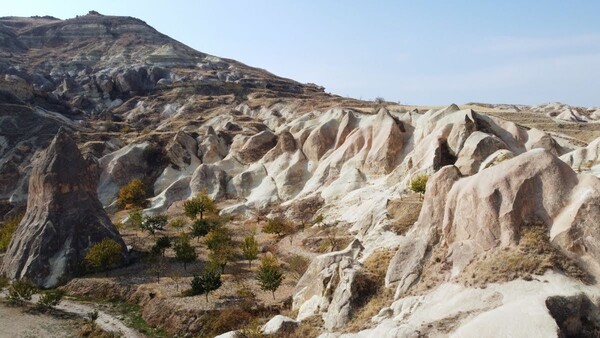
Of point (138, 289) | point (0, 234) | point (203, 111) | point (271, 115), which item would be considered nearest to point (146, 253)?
point (138, 289)

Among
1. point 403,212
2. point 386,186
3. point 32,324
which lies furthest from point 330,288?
point 386,186

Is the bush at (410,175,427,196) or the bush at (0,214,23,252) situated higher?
the bush at (410,175,427,196)

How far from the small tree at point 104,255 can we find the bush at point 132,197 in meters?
21.2

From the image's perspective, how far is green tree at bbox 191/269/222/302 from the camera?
29.6 meters

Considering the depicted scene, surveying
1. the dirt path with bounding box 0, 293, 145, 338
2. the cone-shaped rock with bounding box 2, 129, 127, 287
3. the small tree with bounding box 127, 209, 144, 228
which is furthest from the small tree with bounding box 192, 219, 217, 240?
the dirt path with bounding box 0, 293, 145, 338

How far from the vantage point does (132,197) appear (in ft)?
187

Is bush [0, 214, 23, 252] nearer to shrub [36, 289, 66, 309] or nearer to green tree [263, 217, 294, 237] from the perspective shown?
shrub [36, 289, 66, 309]

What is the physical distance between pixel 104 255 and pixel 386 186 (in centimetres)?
2368

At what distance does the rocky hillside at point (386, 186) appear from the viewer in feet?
56.5

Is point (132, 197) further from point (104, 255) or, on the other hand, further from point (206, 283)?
point (206, 283)

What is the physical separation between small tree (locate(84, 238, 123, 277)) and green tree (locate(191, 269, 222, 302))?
28.3ft

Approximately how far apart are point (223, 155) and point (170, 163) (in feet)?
24.3

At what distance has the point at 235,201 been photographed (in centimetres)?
5500

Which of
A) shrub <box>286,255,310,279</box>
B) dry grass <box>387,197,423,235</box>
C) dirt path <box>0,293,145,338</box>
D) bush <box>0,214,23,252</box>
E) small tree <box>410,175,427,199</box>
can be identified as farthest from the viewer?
bush <box>0,214,23,252</box>
